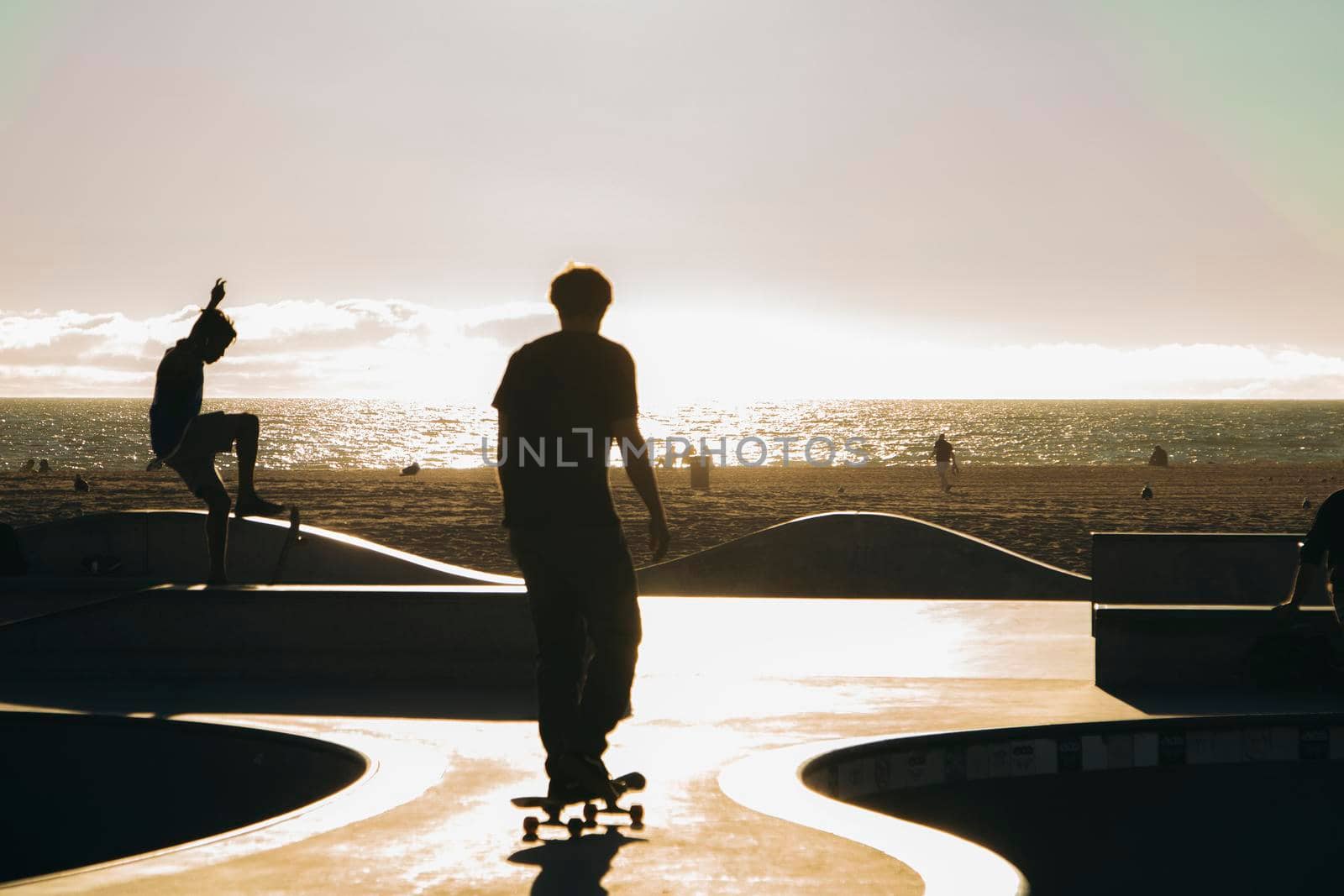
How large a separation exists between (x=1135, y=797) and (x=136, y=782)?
4.23 metres

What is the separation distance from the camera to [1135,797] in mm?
5949

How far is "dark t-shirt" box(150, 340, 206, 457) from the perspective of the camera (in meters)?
8.07

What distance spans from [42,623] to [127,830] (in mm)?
2953

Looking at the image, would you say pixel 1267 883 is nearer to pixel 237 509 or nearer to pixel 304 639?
pixel 304 639

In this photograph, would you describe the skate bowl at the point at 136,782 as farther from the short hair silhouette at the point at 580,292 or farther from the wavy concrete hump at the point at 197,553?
the wavy concrete hump at the point at 197,553

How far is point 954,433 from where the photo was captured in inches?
4823

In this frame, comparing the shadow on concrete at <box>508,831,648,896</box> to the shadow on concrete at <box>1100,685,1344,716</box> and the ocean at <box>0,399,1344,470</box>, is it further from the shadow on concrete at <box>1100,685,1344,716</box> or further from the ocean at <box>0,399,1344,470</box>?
the ocean at <box>0,399,1344,470</box>

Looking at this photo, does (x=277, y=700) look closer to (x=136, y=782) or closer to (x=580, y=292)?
(x=136, y=782)

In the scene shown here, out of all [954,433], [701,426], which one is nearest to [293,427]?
[701,426]

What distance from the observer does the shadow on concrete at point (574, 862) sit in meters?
3.62

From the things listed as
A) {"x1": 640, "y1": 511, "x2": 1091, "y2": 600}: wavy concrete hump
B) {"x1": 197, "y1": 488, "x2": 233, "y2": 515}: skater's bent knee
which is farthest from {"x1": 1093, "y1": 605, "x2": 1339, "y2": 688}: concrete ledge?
{"x1": 640, "y1": 511, "x2": 1091, "y2": 600}: wavy concrete hump

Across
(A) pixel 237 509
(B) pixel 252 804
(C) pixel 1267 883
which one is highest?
(A) pixel 237 509

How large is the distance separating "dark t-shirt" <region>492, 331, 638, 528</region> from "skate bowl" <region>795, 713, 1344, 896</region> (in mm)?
1633

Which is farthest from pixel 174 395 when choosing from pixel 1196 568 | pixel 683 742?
pixel 1196 568
